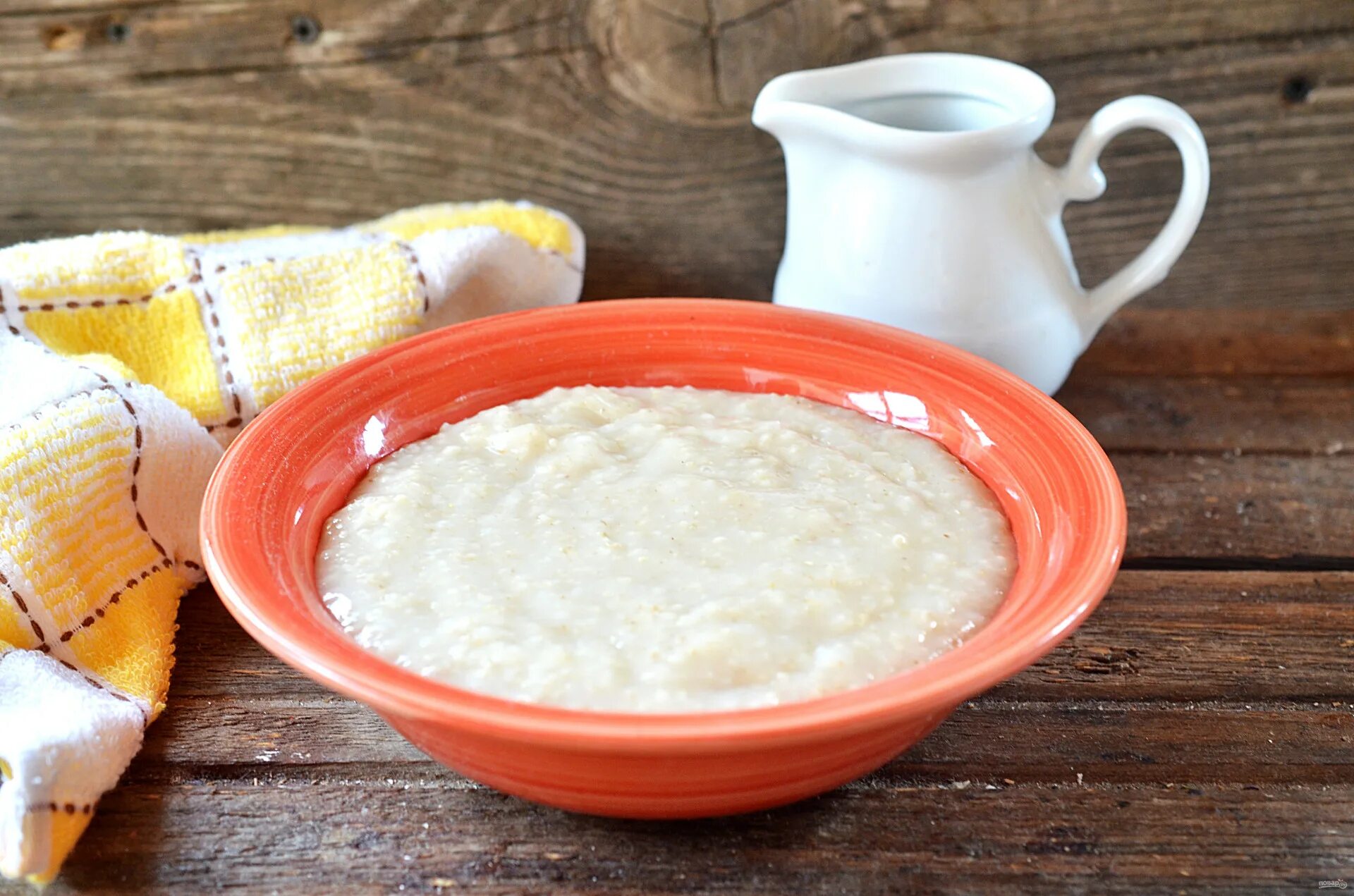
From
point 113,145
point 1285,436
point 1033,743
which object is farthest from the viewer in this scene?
point 113,145

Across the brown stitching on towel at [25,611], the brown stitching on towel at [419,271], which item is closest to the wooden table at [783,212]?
the brown stitching on towel at [25,611]

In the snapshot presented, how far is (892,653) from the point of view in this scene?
91 centimetres

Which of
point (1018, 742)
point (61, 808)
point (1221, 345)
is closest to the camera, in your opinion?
point (61, 808)

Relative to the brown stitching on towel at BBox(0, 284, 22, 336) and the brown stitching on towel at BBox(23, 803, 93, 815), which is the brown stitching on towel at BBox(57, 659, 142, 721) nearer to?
the brown stitching on towel at BBox(23, 803, 93, 815)

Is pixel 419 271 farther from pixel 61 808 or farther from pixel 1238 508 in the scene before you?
pixel 1238 508

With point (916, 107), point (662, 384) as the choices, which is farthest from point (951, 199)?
point (662, 384)

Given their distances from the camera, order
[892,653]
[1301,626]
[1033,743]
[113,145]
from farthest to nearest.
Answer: [113,145]
[1301,626]
[1033,743]
[892,653]

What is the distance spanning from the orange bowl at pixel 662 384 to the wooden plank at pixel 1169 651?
0.14m

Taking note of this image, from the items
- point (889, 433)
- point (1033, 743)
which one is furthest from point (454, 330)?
point (1033, 743)

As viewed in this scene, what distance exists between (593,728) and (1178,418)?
102 cm

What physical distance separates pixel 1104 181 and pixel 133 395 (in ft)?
3.32

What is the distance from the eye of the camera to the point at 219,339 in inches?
52.9

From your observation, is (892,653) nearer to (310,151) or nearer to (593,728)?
(593,728)

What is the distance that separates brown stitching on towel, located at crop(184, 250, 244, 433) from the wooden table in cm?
20
